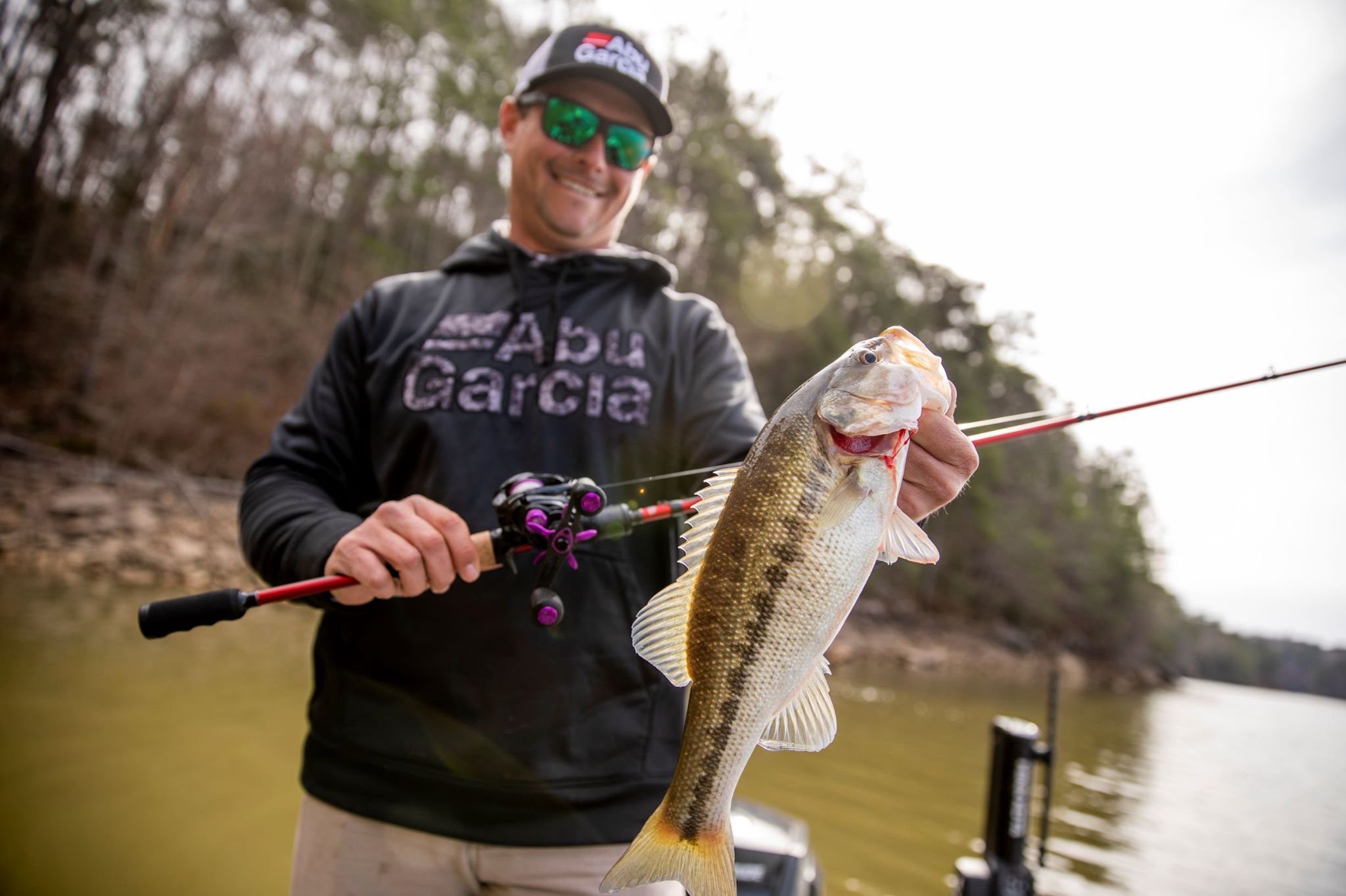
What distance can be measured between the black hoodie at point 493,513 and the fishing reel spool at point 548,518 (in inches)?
10.7

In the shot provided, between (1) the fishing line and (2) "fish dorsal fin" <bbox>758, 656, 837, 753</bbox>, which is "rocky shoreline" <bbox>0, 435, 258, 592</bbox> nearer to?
(1) the fishing line

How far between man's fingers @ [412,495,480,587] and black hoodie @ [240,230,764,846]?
349 millimetres

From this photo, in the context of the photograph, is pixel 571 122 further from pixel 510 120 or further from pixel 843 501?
pixel 843 501

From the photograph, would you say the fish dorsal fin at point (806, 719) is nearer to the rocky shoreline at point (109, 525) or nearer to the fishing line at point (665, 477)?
the fishing line at point (665, 477)

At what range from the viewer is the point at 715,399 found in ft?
6.99

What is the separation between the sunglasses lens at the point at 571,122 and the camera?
249 cm

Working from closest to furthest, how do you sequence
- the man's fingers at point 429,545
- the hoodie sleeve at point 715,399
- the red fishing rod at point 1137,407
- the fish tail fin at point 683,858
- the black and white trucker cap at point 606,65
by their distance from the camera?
the fish tail fin at point 683,858 < the man's fingers at point 429,545 < the red fishing rod at point 1137,407 < the hoodie sleeve at point 715,399 < the black and white trucker cap at point 606,65

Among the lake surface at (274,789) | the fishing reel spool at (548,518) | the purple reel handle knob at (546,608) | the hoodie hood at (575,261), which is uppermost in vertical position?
the hoodie hood at (575,261)

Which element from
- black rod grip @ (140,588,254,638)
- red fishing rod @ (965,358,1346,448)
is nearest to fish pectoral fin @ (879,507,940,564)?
red fishing rod @ (965,358,1346,448)

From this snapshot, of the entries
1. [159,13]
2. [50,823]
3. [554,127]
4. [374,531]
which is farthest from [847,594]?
[159,13]

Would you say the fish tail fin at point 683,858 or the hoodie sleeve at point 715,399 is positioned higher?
the hoodie sleeve at point 715,399

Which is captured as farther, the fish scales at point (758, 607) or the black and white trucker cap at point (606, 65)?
the black and white trucker cap at point (606, 65)

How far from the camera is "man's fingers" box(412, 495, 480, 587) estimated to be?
1.68m

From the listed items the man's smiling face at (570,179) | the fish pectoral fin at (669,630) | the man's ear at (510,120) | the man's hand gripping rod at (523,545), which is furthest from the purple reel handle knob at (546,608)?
the man's ear at (510,120)
